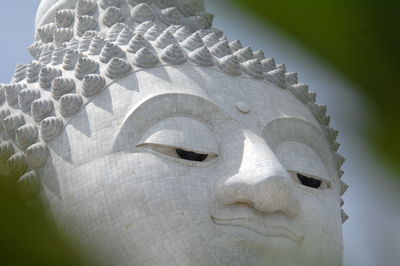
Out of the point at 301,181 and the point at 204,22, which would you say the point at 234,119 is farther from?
the point at 204,22

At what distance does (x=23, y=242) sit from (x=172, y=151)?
4.24 m

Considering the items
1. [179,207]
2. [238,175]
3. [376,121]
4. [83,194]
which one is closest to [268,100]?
[238,175]

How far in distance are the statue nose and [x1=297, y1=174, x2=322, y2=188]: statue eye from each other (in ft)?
1.51

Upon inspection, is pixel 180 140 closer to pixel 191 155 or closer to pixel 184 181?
pixel 191 155

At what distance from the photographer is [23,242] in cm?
226

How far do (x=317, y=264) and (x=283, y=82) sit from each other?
6.44 feet

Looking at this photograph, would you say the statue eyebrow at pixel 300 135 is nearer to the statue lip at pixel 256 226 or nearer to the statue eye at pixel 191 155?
the statue eye at pixel 191 155

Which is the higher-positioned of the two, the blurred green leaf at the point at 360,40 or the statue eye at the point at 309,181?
the blurred green leaf at the point at 360,40

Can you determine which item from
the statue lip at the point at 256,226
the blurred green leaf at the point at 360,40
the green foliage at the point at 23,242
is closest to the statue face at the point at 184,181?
the statue lip at the point at 256,226

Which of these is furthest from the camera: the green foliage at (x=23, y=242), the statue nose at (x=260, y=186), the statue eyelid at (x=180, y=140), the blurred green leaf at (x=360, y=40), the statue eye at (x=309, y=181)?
the statue eye at (x=309, y=181)

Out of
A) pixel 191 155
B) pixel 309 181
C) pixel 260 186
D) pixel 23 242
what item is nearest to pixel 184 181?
pixel 191 155

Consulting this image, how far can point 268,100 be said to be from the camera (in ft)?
23.8

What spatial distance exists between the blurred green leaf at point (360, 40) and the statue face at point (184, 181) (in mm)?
4298

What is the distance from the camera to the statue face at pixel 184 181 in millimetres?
6297
